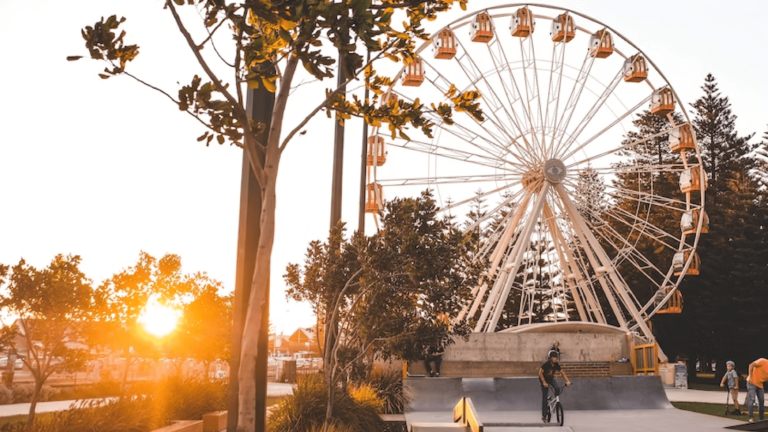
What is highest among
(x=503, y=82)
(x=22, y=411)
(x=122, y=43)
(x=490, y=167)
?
(x=503, y=82)

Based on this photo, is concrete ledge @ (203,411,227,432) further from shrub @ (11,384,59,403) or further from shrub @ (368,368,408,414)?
shrub @ (11,384,59,403)

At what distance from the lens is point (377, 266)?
8.79 m

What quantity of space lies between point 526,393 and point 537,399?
37cm

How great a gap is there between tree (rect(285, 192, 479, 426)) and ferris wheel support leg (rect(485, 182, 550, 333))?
10807 millimetres

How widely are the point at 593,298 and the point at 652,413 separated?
910cm

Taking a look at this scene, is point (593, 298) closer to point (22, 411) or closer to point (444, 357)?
point (444, 357)

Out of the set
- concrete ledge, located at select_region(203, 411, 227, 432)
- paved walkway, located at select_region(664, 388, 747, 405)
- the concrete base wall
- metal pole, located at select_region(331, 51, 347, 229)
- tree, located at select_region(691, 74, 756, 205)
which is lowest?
paved walkway, located at select_region(664, 388, 747, 405)

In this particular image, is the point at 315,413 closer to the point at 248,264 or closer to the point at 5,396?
the point at 248,264

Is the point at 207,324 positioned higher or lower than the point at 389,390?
higher

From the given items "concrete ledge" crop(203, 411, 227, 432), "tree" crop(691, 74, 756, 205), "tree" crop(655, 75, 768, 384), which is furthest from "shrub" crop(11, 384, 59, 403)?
"tree" crop(691, 74, 756, 205)

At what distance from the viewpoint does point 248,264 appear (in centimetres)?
524

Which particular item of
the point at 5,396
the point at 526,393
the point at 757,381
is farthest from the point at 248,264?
the point at 5,396

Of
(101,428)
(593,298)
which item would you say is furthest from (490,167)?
(101,428)

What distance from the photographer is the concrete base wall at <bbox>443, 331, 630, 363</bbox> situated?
19.8 metres
